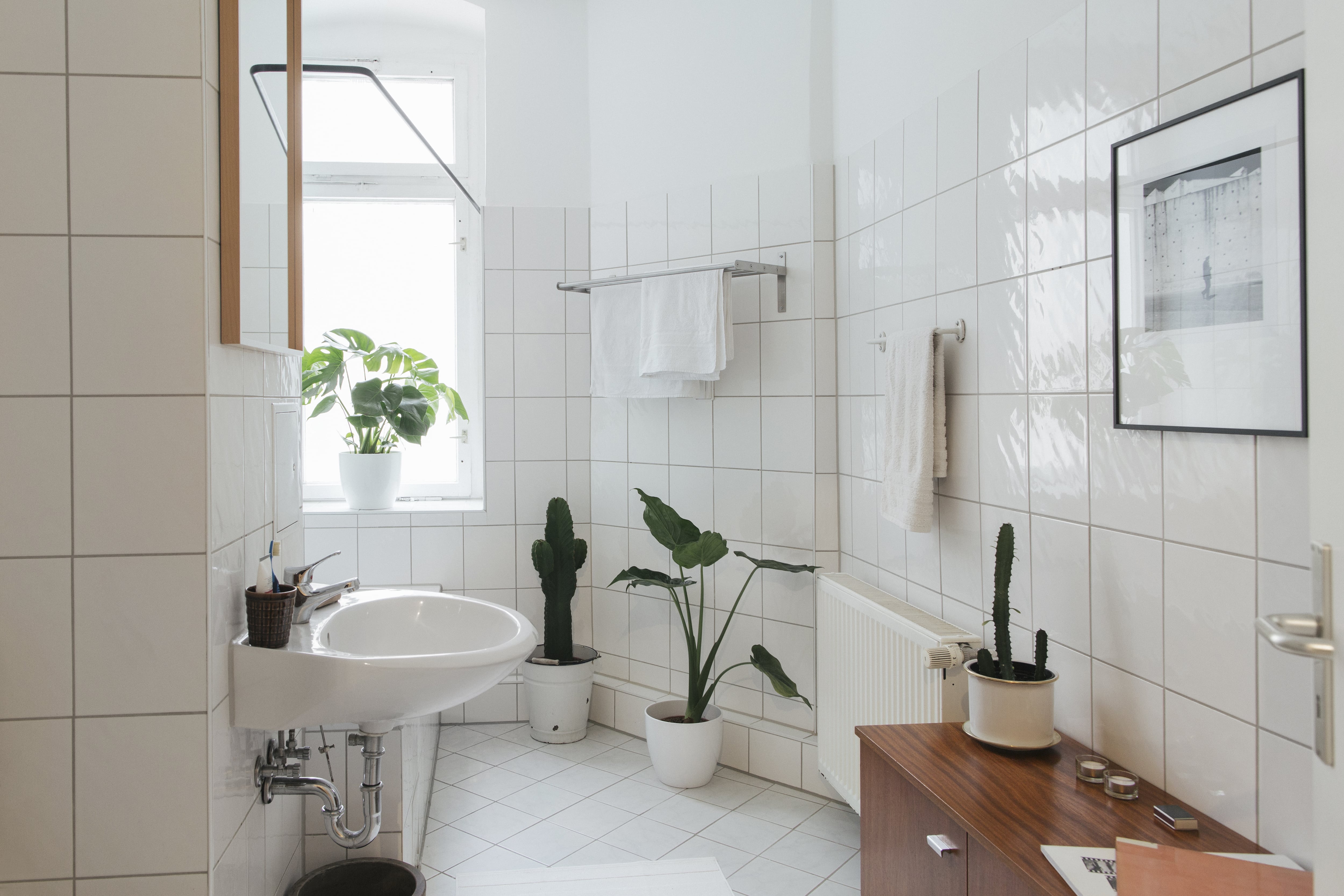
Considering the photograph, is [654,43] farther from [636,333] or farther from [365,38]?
[365,38]

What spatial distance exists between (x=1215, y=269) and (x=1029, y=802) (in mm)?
794

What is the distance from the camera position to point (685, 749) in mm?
2588

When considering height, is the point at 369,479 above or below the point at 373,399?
below

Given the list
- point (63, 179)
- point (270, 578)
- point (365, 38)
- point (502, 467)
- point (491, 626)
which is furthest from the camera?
point (365, 38)

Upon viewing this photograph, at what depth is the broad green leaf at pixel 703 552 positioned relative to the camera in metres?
2.47

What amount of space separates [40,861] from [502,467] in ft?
6.58

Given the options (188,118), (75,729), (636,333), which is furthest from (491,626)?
(636,333)

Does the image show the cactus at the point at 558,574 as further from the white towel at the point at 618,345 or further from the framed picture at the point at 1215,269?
the framed picture at the point at 1215,269

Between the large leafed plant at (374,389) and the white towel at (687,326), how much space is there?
0.84 m

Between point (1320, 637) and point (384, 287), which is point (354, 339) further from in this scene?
point (1320, 637)

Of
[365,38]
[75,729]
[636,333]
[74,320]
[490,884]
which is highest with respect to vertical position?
[365,38]

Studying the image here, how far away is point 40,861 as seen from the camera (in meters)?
1.27

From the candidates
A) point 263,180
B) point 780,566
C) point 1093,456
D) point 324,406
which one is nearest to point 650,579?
point 780,566

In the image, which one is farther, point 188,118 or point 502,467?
point 502,467
